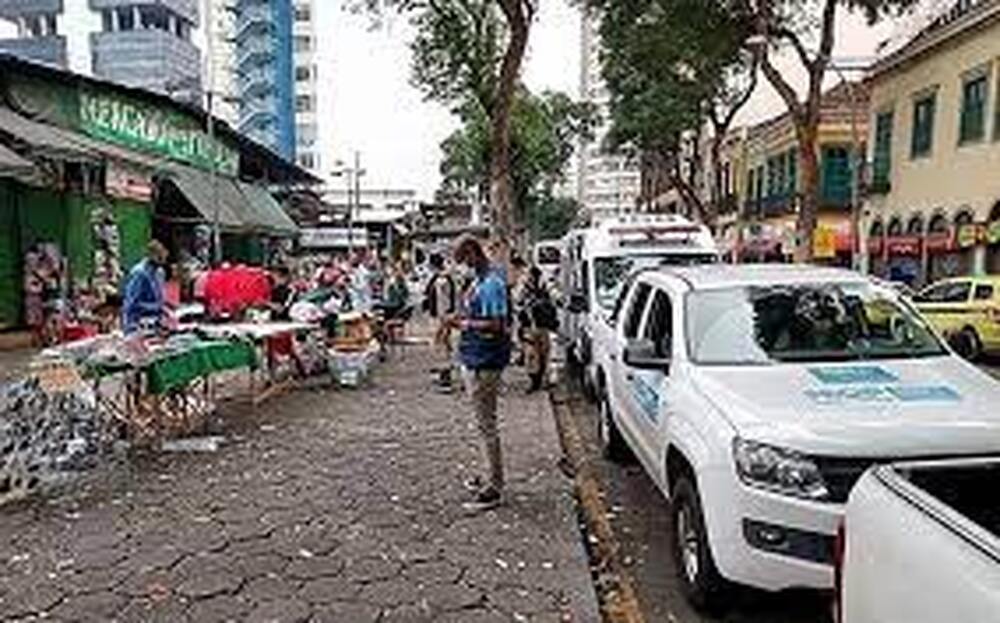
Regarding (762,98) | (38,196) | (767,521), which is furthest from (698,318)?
(762,98)

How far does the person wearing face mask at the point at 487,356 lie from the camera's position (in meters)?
7.70

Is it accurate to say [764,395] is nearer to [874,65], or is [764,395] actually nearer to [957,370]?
[957,370]

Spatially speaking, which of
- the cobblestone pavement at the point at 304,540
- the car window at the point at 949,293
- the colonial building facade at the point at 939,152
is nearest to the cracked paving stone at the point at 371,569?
the cobblestone pavement at the point at 304,540

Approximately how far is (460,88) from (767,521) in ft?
75.7

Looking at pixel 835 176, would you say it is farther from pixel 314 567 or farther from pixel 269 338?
pixel 314 567

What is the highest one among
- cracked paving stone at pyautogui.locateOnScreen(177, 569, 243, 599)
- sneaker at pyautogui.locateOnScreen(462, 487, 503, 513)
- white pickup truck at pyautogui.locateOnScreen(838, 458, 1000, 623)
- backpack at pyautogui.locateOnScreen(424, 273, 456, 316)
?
white pickup truck at pyautogui.locateOnScreen(838, 458, 1000, 623)

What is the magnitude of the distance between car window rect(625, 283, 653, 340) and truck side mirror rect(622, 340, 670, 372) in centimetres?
135

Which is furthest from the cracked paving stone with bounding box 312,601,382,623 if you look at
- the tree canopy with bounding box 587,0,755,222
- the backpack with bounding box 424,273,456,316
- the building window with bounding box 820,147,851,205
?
the building window with bounding box 820,147,851,205

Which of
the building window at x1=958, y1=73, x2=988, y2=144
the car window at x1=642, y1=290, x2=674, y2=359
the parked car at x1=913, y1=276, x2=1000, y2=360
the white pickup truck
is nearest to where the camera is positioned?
the white pickup truck

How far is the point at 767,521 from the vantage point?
503 cm

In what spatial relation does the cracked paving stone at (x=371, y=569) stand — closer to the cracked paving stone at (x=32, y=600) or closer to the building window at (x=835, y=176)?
the cracked paving stone at (x=32, y=600)

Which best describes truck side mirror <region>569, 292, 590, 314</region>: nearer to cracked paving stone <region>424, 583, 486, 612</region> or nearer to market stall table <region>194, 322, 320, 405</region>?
market stall table <region>194, 322, 320, 405</region>

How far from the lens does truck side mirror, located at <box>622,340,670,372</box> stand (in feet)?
22.1

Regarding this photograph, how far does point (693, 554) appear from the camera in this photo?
574 centimetres
